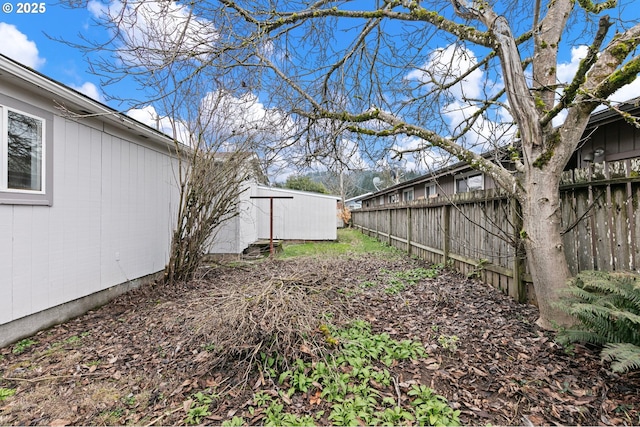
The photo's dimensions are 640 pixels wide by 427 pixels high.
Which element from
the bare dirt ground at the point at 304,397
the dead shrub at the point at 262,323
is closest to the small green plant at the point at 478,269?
the bare dirt ground at the point at 304,397

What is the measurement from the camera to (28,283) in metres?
3.72

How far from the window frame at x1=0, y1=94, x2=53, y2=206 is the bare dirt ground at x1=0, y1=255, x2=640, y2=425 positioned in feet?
5.57

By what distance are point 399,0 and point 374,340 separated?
4.41 m

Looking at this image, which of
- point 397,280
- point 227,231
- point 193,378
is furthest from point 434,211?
point 193,378

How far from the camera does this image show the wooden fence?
2855mm

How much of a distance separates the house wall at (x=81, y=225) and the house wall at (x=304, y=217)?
811 centimetres

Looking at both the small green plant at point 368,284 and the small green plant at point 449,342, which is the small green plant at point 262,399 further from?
the small green plant at point 368,284

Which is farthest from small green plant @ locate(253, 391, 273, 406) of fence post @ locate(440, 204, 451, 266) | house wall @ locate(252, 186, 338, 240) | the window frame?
house wall @ locate(252, 186, 338, 240)

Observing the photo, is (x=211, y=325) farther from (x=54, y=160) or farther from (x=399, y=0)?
(x=399, y=0)

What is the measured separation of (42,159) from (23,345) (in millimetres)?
2276

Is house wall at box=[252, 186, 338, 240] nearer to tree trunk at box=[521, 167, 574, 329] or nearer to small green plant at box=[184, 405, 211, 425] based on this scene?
tree trunk at box=[521, 167, 574, 329]

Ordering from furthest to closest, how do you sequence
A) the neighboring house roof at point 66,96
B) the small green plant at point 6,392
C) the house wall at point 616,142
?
the house wall at point 616,142, the neighboring house roof at point 66,96, the small green plant at point 6,392

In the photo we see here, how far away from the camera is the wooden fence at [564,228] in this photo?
2.86m

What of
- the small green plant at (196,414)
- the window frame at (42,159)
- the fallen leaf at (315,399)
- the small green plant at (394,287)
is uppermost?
the window frame at (42,159)
